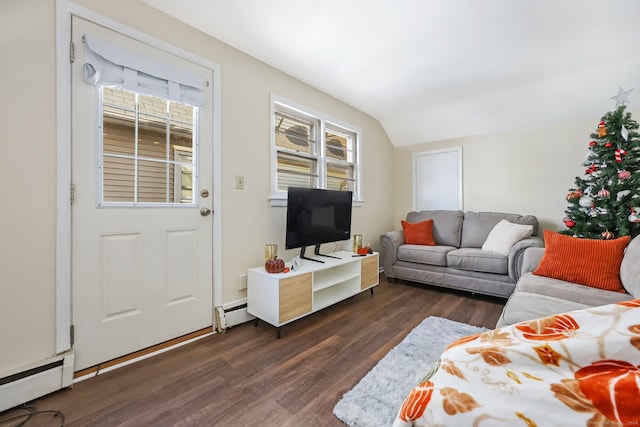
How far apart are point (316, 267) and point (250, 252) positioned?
62cm

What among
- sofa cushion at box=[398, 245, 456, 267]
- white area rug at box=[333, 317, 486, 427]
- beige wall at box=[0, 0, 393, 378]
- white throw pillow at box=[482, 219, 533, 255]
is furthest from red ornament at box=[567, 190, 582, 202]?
beige wall at box=[0, 0, 393, 378]

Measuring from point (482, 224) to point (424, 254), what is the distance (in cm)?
95

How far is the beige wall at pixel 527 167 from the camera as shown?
3264 mm

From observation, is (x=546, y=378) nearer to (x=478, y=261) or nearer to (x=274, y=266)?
(x=274, y=266)

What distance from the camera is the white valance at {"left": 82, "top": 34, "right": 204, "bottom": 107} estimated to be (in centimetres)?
163

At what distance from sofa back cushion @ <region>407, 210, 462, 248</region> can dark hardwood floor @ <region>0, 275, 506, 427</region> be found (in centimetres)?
138

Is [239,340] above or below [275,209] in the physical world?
below

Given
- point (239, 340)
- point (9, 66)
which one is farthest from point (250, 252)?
point (9, 66)

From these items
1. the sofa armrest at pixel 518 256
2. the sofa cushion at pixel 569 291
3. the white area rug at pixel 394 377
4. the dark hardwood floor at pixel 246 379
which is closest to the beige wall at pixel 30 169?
the dark hardwood floor at pixel 246 379

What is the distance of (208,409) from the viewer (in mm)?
1357

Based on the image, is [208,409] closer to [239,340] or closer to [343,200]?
[239,340]

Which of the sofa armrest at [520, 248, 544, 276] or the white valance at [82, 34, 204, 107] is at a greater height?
the white valance at [82, 34, 204, 107]

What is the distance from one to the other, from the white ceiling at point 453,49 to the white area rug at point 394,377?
2.38 m

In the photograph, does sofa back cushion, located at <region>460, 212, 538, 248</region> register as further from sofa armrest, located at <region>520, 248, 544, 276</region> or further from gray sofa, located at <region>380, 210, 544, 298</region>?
sofa armrest, located at <region>520, 248, 544, 276</region>
